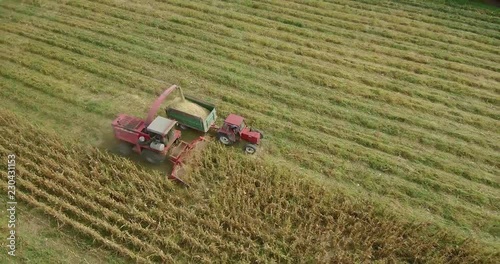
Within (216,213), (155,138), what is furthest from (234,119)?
(216,213)

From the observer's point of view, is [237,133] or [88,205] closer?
[88,205]

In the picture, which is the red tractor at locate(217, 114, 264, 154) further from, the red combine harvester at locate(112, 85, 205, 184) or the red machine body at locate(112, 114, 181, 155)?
the red machine body at locate(112, 114, 181, 155)

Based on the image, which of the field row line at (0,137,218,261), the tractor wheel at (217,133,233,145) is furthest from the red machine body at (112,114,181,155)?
the field row line at (0,137,218,261)

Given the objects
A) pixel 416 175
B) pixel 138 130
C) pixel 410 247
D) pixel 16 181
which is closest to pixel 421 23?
pixel 416 175

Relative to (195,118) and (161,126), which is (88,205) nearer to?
(161,126)

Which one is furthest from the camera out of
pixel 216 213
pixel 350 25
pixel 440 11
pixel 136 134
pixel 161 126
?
pixel 440 11

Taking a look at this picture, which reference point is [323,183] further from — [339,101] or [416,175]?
[339,101]
